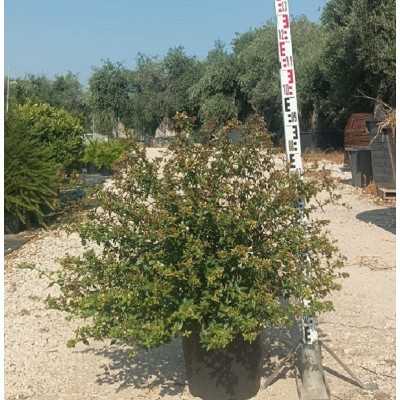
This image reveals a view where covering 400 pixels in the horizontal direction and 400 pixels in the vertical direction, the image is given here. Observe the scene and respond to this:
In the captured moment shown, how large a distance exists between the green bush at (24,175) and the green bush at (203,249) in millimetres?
6314

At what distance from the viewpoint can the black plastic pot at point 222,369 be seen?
354 centimetres

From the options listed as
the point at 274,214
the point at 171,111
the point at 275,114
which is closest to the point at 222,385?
the point at 274,214

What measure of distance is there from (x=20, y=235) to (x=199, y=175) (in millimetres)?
7295

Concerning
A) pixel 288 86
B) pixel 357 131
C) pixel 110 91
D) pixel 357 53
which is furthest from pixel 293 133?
pixel 110 91

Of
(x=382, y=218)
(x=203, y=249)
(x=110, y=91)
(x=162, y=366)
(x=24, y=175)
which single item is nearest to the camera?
(x=203, y=249)

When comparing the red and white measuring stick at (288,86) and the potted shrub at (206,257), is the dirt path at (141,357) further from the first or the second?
the red and white measuring stick at (288,86)

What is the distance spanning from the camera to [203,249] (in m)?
3.23

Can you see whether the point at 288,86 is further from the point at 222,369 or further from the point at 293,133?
the point at 222,369

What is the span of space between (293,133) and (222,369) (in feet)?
4.53

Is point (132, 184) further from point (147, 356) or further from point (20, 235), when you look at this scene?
point (20, 235)

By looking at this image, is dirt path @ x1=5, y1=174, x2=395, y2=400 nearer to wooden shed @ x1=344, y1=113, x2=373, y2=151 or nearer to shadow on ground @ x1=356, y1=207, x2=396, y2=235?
shadow on ground @ x1=356, y1=207, x2=396, y2=235

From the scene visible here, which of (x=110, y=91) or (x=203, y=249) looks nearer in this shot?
(x=203, y=249)

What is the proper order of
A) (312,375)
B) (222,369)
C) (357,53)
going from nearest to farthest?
1. (222,369)
2. (312,375)
3. (357,53)

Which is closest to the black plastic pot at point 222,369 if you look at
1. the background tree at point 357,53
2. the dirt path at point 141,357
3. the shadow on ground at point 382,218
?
the dirt path at point 141,357
